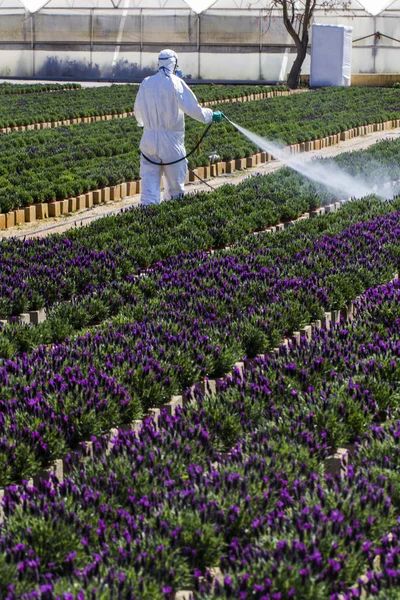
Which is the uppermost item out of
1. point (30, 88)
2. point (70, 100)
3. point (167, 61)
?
point (167, 61)

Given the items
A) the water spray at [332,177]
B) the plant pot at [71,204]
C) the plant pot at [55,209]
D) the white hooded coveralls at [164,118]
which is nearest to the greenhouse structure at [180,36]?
the water spray at [332,177]

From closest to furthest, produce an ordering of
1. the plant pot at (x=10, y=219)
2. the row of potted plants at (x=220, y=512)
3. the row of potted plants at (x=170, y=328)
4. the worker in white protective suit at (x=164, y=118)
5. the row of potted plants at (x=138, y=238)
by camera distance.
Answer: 1. the row of potted plants at (x=220, y=512)
2. the row of potted plants at (x=170, y=328)
3. the row of potted plants at (x=138, y=238)
4. the worker in white protective suit at (x=164, y=118)
5. the plant pot at (x=10, y=219)

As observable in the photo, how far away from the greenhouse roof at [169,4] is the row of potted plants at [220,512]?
37.0 meters

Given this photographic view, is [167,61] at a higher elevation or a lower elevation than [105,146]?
higher

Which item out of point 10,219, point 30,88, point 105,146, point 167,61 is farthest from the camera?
point 30,88

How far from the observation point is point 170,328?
6.74 meters

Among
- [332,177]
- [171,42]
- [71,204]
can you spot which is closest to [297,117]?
[332,177]

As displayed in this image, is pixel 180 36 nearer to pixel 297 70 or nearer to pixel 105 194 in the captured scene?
pixel 297 70

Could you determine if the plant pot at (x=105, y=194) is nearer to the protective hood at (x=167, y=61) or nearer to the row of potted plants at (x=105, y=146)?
the row of potted plants at (x=105, y=146)

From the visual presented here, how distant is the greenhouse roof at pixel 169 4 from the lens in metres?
40.3

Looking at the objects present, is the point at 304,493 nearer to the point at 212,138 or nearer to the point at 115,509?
the point at 115,509

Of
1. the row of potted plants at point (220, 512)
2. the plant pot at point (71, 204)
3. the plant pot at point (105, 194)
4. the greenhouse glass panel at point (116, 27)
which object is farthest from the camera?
A: the greenhouse glass panel at point (116, 27)

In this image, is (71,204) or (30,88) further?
(30,88)

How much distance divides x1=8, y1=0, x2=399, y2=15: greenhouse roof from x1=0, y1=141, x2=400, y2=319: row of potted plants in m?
27.8
